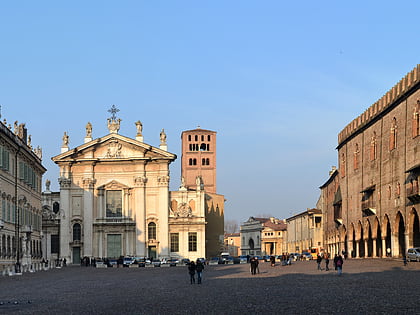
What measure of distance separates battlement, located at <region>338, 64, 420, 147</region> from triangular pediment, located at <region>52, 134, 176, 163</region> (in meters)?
18.8

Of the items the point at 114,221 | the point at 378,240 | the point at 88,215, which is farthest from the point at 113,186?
the point at 378,240

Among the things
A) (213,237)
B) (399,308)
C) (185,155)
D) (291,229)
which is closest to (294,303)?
(399,308)

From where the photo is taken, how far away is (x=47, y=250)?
79375 millimetres

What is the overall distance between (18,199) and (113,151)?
22.9m

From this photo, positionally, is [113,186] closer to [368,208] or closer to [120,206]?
[120,206]

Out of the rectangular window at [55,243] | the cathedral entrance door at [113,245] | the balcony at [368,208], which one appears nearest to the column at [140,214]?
the cathedral entrance door at [113,245]

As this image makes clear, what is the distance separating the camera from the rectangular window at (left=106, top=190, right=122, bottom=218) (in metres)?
78.6

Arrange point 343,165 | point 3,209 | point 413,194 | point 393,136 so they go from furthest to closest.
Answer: point 343,165 → point 393,136 → point 3,209 → point 413,194

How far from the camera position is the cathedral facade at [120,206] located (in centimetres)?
7769

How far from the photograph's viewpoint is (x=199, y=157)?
393 feet

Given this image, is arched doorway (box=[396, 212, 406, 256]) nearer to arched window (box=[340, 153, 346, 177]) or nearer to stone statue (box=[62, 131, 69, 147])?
arched window (box=[340, 153, 346, 177])

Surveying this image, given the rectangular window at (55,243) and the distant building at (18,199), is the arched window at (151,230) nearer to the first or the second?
the rectangular window at (55,243)

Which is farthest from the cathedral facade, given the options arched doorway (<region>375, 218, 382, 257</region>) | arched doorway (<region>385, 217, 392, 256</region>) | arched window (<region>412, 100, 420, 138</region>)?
arched window (<region>412, 100, 420, 138</region>)

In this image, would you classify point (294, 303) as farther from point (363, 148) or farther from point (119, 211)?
point (119, 211)
